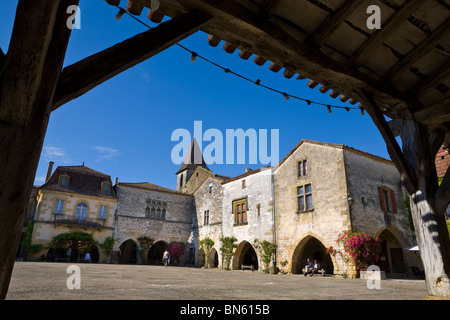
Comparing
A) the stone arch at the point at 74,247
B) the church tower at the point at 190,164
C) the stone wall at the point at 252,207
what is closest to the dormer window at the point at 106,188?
the stone arch at the point at 74,247

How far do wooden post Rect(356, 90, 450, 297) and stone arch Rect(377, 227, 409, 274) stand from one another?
45.2 ft

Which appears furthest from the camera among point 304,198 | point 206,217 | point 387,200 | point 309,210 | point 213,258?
point 206,217

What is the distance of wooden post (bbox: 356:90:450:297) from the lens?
357 centimetres

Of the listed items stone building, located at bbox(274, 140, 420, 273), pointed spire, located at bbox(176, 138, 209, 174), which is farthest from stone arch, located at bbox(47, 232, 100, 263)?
pointed spire, located at bbox(176, 138, 209, 174)

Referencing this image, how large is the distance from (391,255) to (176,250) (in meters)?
16.4

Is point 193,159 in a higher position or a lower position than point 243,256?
higher

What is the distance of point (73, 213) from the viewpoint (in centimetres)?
2255

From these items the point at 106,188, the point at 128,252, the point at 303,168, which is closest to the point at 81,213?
the point at 106,188

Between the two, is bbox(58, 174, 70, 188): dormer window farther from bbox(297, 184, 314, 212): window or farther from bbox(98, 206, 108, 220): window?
bbox(297, 184, 314, 212): window

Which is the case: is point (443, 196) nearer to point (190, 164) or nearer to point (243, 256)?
point (243, 256)

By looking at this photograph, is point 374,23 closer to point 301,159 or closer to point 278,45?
point 278,45
